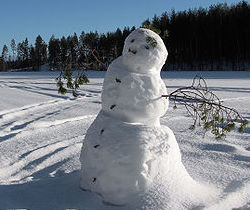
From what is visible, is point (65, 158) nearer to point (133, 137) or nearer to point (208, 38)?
point (133, 137)

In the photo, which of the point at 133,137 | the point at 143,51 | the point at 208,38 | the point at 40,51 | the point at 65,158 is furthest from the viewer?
the point at 40,51

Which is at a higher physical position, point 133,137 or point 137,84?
point 137,84

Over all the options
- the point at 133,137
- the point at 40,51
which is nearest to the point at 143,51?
the point at 133,137

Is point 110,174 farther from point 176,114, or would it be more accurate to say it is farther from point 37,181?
point 176,114

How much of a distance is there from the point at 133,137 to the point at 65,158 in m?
2.54

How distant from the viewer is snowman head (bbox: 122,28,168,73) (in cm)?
324

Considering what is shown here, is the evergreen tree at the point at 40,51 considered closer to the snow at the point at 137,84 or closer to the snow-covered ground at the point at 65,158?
the snow-covered ground at the point at 65,158

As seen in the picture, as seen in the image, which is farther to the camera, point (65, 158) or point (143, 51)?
→ point (65, 158)

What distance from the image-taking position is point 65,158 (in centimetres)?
530

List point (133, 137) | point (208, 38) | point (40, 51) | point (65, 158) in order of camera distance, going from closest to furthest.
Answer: point (133, 137), point (65, 158), point (208, 38), point (40, 51)

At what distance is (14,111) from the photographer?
905 centimetres

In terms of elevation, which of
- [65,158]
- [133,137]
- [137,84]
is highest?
[137,84]

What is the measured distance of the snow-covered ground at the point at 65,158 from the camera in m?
3.37

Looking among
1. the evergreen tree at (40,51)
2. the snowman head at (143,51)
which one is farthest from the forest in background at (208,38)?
the snowman head at (143,51)
